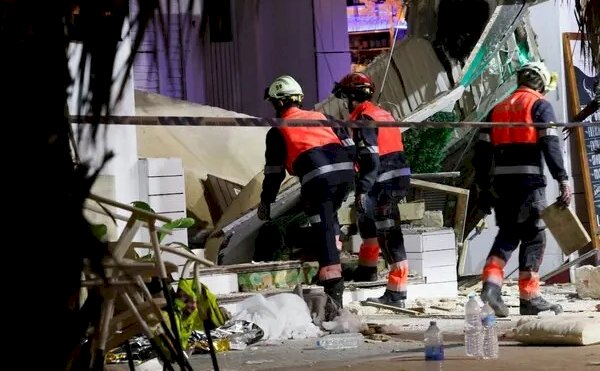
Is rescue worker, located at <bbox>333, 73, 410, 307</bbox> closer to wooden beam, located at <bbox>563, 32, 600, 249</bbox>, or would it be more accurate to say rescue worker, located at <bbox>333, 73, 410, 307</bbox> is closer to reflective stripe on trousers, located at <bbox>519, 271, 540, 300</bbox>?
reflective stripe on trousers, located at <bbox>519, 271, 540, 300</bbox>

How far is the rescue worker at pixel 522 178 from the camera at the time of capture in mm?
9867

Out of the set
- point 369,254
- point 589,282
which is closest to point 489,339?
point 369,254

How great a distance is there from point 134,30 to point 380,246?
28.8ft

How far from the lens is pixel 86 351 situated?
3188 mm

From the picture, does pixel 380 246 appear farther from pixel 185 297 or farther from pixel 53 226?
pixel 53 226

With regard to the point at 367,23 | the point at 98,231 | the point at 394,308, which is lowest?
the point at 394,308

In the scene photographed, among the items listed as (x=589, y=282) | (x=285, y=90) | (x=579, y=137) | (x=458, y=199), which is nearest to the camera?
(x=285, y=90)

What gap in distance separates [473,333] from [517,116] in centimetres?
272

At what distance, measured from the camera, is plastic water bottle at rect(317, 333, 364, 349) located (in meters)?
8.60

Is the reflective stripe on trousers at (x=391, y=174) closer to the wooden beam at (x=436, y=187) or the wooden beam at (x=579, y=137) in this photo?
the wooden beam at (x=436, y=187)

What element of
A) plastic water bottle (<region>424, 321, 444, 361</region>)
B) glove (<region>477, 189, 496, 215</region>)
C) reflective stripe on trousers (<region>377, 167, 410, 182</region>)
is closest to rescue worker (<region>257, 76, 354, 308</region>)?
reflective stripe on trousers (<region>377, 167, 410, 182</region>)

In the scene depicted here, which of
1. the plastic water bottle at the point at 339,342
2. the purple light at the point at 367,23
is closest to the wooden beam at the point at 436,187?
the plastic water bottle at the point at 339,342

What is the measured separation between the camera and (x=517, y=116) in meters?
9.97

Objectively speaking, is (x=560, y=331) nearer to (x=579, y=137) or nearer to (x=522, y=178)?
(x=522, y=178)
